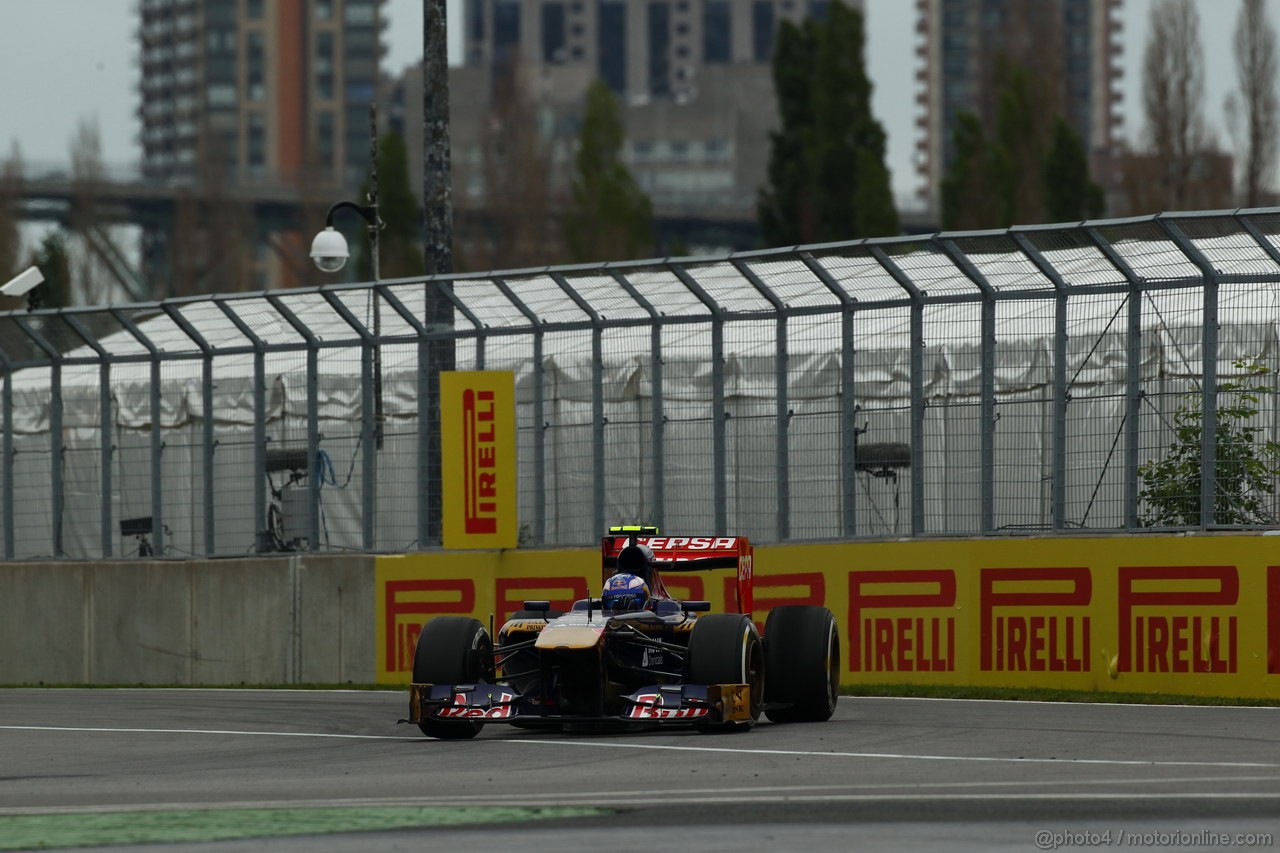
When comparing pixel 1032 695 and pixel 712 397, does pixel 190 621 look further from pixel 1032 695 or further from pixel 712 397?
pixel 1032 695

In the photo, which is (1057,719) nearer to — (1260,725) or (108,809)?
(1260,725)

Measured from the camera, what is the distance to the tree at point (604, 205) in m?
68.3

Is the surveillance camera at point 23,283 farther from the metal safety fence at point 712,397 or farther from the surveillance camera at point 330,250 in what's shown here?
the surveillance camera at point 330,250

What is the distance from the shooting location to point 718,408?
2066 centimetres

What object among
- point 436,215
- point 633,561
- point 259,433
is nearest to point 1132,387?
point 633,561

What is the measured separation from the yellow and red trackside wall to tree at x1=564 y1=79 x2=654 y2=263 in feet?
154

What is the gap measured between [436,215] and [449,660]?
29.3 feet

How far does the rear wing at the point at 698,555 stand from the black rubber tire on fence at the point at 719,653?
1.33m

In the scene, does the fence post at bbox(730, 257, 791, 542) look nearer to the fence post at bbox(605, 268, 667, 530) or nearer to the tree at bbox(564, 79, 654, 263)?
the fence post at bbox(605, 268, 667, 530)

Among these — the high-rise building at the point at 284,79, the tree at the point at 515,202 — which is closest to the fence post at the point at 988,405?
the tree at the point at 515,202

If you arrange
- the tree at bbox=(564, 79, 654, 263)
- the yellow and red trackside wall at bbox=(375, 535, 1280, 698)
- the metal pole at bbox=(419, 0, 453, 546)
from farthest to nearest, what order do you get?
the tree at bbox=(564, 79, 654, 263) < the metal pole at bbox=(419, 0, 453, 546) < the yellow and red trackside wall at bbox=(375, 535, 1280, 698)

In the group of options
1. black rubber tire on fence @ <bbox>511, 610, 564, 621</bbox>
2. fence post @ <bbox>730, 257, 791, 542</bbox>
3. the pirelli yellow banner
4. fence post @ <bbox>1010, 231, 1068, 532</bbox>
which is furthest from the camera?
the pirelli yellow banner

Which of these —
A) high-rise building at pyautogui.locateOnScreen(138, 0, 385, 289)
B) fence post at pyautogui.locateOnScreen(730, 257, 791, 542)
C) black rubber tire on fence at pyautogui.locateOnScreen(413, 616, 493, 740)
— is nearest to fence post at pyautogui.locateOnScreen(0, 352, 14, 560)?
fence post at pyautogui.locateOnScreen(730, 257, 791, 542)

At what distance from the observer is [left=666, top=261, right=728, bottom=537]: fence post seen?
20656mm
